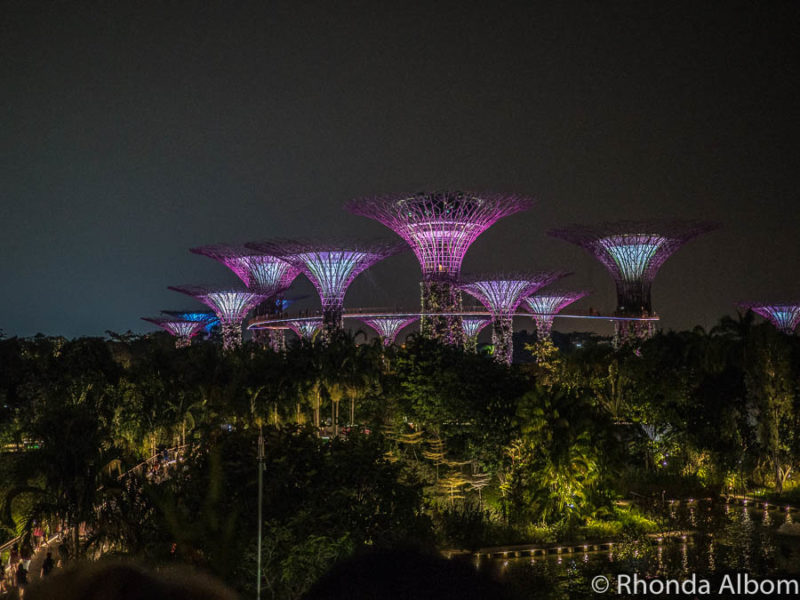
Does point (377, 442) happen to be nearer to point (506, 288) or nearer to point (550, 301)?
point (506, 288)

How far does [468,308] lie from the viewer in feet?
195

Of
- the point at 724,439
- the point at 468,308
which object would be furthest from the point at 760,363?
the point at 468,308

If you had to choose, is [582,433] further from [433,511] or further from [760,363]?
[760,363]

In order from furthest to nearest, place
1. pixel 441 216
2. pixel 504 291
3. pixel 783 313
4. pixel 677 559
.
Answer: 1. pixel 783 313
2. pixel 504 291
3. pixel 441 216
4. pixel 677 559

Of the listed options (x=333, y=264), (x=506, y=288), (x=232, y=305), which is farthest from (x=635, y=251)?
(x=232, y=305)

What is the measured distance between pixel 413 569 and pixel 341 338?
33607mm

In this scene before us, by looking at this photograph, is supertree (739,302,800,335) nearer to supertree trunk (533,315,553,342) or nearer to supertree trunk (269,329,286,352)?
supertree trunk (533,315,553,342)

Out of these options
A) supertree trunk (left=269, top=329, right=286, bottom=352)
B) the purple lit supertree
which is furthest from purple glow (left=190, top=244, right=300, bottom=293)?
the purple lit supertree

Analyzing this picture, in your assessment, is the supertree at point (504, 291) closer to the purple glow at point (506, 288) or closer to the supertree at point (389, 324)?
the purple glow at point (506, 288)

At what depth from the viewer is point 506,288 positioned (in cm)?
5375

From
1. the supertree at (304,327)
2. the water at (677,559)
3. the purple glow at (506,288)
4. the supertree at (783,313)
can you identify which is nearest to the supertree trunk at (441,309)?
the purple glow at (506,288)

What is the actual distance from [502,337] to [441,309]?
7.19 m

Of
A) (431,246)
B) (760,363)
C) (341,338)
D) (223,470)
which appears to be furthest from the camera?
(431,246)

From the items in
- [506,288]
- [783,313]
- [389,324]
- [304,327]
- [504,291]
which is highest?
[506,288]
